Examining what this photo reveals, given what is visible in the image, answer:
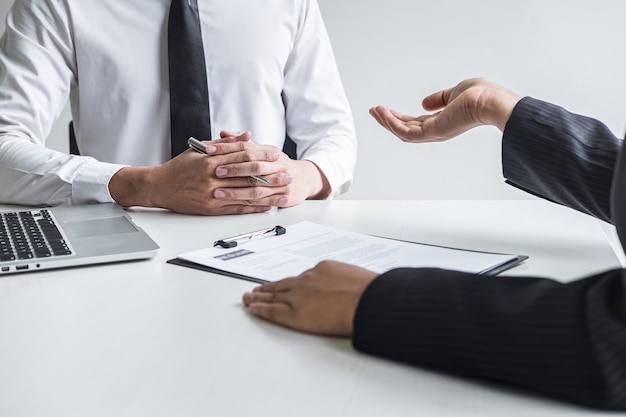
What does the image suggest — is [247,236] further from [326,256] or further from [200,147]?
[200,147]

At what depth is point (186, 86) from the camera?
5.56 feet

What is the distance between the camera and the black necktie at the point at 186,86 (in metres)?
1.70

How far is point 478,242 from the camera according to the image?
1.15m

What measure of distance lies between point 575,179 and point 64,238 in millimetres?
798

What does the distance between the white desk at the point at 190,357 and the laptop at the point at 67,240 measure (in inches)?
0.7

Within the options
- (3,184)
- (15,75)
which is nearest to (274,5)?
(15,75)

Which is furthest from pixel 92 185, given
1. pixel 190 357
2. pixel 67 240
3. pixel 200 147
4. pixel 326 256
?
pixel 190 357

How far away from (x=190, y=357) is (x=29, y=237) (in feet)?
1.79

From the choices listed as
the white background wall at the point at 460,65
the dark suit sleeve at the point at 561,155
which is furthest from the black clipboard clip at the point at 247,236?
the white background wall at the point at 460,65

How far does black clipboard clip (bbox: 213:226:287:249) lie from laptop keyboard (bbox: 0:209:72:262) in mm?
222

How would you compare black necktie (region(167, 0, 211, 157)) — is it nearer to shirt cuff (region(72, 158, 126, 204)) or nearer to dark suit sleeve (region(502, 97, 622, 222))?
shirt cuff (region(72, 158, 126, 204))

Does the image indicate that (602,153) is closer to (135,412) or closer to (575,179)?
(575,179)

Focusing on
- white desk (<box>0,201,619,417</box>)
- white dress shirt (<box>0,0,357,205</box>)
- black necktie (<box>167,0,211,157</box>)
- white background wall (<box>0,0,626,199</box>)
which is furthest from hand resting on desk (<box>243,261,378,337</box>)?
white background wall (<box>0,0,626,199</box>)

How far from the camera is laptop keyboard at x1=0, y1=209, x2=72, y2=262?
41.1 inches
